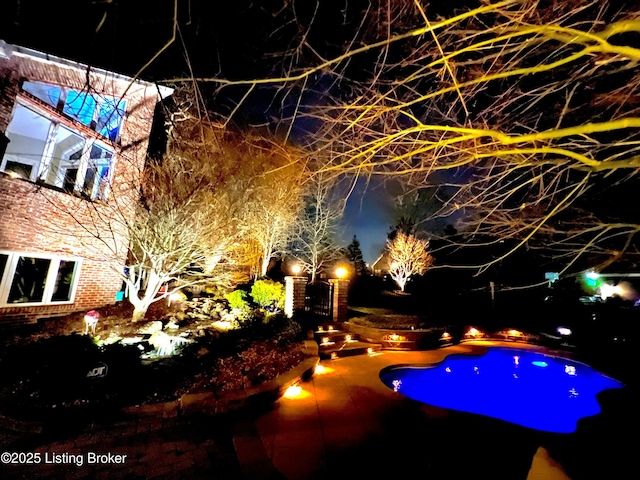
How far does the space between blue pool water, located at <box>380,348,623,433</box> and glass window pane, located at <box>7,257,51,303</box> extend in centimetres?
924

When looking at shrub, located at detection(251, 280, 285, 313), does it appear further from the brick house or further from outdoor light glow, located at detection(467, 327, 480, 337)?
outdoor light glow, located at detection(467, 327, 480, 337)

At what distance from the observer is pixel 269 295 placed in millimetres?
10711

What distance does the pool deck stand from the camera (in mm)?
2844

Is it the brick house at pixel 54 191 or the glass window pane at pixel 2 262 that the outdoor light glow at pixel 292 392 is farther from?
the glass window pane at pixel 2 262

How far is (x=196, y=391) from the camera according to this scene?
4195 millimetres

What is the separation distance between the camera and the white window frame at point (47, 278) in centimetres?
665

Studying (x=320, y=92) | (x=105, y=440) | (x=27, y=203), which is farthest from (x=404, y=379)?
(x=27, y=203)

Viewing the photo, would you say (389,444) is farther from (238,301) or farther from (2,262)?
(2,262)

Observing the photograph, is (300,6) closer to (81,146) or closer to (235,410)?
(235,410)

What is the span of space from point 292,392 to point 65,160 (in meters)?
9.09

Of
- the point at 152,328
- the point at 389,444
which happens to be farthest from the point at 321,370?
the point at 152,328

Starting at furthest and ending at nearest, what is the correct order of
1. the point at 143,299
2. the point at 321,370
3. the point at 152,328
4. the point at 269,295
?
the point at 269,295 < the point at 143,299 < the point at 152,328 < the point at 321,370

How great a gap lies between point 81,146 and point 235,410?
933 centimetres

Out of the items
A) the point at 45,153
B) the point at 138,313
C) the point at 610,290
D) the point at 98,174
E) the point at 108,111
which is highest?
the point at 45,153
